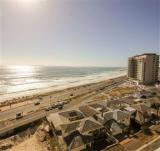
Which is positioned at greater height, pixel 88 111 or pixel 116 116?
pixel 116 116

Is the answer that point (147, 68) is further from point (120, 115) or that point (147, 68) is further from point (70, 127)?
point (70, 127)

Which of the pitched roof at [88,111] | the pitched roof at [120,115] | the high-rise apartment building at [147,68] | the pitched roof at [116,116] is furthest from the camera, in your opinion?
the high-rise apartment building at [147,68]

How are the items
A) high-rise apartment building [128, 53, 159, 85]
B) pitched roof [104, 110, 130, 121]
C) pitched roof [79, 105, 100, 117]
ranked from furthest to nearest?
1. high-rise apartment building [128, 53, 159, 85]
2. pitched roof [79, 105, 100, 117]
3. pitched roof [104, 110, 130, 121]

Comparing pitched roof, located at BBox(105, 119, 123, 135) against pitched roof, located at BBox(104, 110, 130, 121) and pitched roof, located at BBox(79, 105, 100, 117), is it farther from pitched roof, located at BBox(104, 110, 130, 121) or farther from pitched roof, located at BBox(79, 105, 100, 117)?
pitched roof, located at BBox(79, 105, 100, 117)

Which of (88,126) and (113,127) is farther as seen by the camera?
(113,127)

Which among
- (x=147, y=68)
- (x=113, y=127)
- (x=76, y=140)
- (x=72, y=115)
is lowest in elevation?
(x=113, y=127)

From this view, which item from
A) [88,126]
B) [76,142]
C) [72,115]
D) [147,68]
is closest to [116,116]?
[88,126]

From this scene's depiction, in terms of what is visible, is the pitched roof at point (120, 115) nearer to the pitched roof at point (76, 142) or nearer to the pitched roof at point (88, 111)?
the pitched roof at point (88, 111)

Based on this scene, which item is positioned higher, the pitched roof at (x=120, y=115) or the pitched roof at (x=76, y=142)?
the pitched roof at (x=120, y=115)

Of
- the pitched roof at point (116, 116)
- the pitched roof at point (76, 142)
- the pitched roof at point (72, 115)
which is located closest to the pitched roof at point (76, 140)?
the pitched roof at point (76, 142)

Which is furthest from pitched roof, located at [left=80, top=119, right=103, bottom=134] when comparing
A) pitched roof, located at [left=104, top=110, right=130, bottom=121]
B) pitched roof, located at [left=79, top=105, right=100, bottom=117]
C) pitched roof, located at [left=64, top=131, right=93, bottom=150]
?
pitched roof, located at [left=79, top=105, right=100, bottom=117]

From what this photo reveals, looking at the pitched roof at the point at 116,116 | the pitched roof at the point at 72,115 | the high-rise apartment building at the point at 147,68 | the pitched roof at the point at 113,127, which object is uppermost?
the high-rise apartment building at the point at 147,68

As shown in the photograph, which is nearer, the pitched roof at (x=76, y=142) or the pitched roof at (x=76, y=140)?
the pitched roof at (x=76, y=142)
